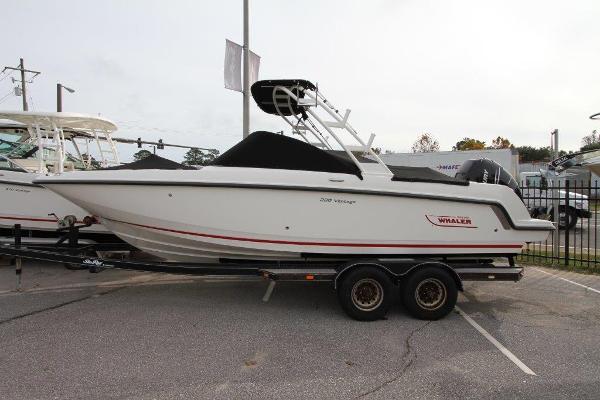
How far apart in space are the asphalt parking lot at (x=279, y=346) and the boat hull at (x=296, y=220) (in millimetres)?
805

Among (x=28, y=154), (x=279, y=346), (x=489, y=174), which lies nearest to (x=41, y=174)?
(x=28, y=154)

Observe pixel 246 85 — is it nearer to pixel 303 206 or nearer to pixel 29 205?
pixel 29 205

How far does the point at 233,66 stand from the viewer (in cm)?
921

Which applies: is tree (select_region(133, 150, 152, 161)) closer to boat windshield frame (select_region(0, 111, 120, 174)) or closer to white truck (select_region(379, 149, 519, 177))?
boat windshield frame (select_region(0, 111, 120, 174))

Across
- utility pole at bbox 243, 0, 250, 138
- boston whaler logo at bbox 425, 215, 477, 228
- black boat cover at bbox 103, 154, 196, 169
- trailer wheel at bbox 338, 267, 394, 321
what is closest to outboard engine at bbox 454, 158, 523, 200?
boston whaler logo at bbox 425, 215, 477, 228

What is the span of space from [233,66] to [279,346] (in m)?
6.93

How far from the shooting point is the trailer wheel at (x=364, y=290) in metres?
4.56

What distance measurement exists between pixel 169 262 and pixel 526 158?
75.5 meters

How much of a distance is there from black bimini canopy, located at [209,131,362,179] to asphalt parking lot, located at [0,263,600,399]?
1692 mm

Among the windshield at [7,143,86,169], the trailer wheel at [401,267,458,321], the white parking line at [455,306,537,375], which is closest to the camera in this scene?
the white parking line at [455,306,537,375]

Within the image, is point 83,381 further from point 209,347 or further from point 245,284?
point 245,284

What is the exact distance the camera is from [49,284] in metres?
6.07

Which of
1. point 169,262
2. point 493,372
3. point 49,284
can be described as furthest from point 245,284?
point 493,372

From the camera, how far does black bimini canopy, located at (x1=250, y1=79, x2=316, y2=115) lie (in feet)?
16.5
